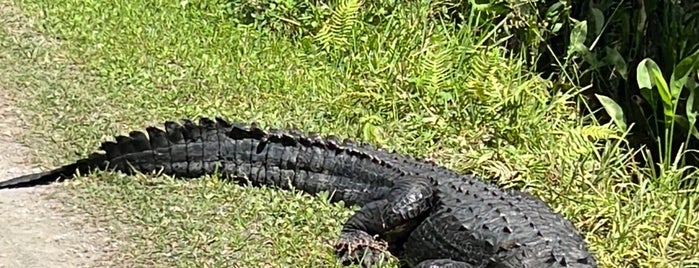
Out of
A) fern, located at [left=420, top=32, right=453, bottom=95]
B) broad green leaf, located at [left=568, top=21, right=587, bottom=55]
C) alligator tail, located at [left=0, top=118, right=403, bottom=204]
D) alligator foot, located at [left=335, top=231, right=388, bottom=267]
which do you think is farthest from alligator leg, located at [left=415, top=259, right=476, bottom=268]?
broad green leaf, located at [left=568, top=21, right=587, bottom=55]

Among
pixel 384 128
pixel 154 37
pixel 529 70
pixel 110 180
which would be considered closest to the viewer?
pixel 110 180

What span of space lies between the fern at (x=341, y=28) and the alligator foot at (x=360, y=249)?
2465 mm

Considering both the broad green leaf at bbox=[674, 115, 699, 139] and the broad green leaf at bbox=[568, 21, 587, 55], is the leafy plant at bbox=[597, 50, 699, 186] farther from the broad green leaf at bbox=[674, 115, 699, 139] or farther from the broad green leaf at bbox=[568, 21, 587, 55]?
the broad green leaf at bbox=[568, 21, 587, 55]

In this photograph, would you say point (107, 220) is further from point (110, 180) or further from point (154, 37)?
point (154, 37)

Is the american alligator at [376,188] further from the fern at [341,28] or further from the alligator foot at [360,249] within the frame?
the fern at [341,28]

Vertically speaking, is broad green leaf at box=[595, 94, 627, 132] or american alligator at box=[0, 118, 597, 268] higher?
american alligator at box=[0, 118, 597, 268]

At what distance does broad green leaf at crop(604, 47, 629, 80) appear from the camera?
5777 mm

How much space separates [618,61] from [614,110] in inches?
13.7

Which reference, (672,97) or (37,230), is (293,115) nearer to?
(37,230)

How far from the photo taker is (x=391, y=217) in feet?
14.4

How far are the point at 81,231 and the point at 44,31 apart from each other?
122 inches

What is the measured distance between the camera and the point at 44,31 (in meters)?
7.00

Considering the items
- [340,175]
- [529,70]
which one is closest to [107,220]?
[340,175]

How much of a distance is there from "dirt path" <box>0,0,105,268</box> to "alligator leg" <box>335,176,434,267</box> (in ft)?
3.51
